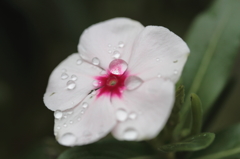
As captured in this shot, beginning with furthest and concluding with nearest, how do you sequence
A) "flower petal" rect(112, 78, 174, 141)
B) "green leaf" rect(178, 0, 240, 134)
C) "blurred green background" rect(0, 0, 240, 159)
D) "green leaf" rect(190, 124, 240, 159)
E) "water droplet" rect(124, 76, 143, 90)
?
1. "blurred green background" rect(0, 0, 240, 159)
2. "green leaf" rect(178, 0, 240, 134)
3. "green leaf" rect(190, 124, 240, 159)
4. "water droplet" rect(124, 76, 143, 90)
5. "flower petal" rect(112, 78, 174, 141)

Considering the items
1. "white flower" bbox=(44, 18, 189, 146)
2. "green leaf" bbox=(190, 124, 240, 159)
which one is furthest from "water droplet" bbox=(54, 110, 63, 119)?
"green leaf" bbox=(190, 124, 240, 159)

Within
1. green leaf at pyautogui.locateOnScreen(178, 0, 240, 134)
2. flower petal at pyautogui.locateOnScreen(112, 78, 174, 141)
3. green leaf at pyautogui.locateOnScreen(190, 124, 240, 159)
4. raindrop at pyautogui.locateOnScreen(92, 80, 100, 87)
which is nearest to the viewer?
flower petal at pyautogui.locateOnScreen(112, 78, 174, 141)

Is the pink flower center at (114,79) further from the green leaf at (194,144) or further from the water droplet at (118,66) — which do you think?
the green leaf at (194,144)

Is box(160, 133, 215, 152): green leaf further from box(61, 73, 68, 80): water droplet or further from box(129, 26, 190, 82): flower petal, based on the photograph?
box(61, 73, 68, 80): water droplet

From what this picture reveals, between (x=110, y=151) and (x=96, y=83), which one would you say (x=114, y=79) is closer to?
(x=96, y=83)

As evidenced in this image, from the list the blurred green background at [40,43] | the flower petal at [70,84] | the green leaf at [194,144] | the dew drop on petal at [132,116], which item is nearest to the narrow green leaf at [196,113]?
the green leaf at [194,144]

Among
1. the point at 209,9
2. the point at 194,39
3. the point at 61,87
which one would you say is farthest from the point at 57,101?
the point at 209,9

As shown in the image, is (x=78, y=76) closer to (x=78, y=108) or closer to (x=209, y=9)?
(x=78, y=108)

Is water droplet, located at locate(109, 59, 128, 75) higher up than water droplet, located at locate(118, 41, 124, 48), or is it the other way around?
water droplet, located at locate(118, 41, 124, 48)
